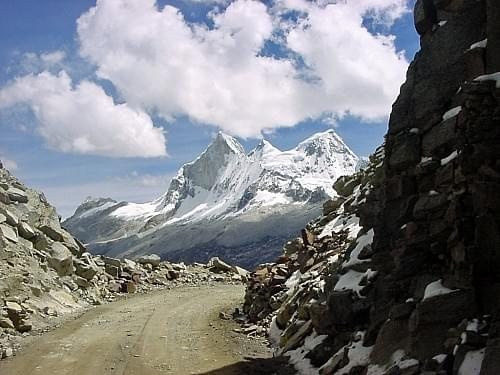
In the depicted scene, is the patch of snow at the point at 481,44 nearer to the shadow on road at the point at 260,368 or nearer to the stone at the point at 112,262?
the shadow on road at the point at 260,368

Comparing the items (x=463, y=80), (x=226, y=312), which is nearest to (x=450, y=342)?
(x=463, y=80)

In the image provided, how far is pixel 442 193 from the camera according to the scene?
41.4 ft

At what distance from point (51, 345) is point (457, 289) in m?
16.7


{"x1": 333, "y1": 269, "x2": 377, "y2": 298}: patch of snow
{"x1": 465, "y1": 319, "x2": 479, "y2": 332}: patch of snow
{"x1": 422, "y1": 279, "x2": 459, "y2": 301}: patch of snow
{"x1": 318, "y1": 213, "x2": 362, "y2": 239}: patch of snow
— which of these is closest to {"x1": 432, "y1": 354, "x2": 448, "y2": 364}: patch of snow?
{"x1": 465, "y1": 319, "x2": 479, "y2": 332}: patch of snow

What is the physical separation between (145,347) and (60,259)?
17220 millimetres

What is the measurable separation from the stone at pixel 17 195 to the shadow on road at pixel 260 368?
2635 centimetres

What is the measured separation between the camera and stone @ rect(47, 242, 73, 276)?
34094 millimetres

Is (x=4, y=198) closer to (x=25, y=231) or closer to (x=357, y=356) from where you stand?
(x=25, y=231)

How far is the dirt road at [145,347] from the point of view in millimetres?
16953

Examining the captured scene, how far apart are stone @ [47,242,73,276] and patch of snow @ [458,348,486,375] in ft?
99.0

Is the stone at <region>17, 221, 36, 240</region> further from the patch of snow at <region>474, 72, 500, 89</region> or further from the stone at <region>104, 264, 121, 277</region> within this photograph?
the patch of snow at <region>474, 72, 500, 89</region>

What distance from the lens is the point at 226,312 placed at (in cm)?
2978

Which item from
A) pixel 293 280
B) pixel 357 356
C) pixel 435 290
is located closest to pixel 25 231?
pixel 293 280

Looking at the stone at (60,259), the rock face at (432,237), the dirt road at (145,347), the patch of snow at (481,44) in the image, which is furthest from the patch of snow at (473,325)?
the stone at (60,259)
